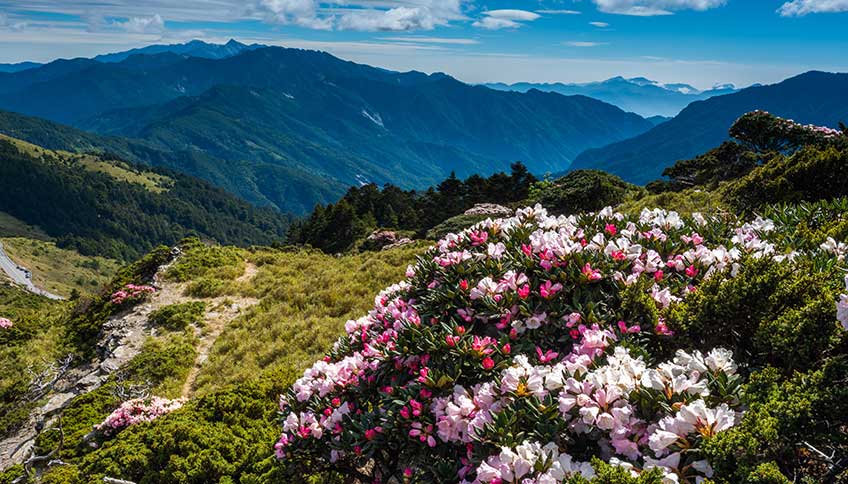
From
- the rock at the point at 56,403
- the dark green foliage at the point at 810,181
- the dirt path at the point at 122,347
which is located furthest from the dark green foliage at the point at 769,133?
the rock at the point at 56,403

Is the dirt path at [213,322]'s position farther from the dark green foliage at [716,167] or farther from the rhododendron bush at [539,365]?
the dark green foliage at [716,167]

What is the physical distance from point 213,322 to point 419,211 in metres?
39.2

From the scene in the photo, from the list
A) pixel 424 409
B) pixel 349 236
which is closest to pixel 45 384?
pixel 424 409

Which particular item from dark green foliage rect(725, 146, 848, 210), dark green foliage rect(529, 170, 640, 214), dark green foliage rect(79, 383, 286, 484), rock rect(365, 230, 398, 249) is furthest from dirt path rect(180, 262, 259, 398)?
dark green foliage rect(529, 170, 640, 214)

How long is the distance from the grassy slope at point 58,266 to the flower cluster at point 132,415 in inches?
6128

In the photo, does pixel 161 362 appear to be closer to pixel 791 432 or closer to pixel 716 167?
pixel 791 432

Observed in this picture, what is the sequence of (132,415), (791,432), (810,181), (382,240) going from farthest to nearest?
1. (382,240)
2. (810,181)
3. (132,415)
4. (791,432)

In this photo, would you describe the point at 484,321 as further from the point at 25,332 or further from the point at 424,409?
the point at 25,332

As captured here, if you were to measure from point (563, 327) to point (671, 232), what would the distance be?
188cm

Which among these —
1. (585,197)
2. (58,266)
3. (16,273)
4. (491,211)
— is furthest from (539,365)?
(58,266)

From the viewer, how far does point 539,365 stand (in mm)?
3559

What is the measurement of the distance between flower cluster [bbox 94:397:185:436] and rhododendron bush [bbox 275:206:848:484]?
14.0ft

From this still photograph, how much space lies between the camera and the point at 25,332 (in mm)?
14336

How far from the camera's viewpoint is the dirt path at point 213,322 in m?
10.7
